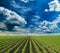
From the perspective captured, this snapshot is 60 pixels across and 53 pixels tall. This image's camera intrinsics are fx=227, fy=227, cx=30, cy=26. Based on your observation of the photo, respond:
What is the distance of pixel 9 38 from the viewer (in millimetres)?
34281

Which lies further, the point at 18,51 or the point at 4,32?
the point at 4,32

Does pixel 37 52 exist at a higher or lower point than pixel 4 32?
lower

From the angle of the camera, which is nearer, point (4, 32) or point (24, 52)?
point (24, 52)

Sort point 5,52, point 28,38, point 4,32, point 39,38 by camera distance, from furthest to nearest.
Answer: point 39,38, point 28,38, point 4,32, point 5,52

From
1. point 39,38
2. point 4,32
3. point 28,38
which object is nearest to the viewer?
point 4,32

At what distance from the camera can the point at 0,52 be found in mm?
20094

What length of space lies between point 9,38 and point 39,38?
4580 mm

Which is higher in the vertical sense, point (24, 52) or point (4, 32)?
point (4, 32)

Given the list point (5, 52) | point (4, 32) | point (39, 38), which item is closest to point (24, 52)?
point (5, 52)

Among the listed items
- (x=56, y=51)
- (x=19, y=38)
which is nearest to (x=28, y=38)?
(x=19, y=38)

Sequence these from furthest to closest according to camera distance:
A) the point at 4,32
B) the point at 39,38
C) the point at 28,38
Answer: the point at 39,38 → the point at 28,38 → the point at 4,32

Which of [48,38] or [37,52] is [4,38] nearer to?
[48,38]

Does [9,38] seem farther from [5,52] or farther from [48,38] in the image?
[5,52]

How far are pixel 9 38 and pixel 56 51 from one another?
1433 cm
